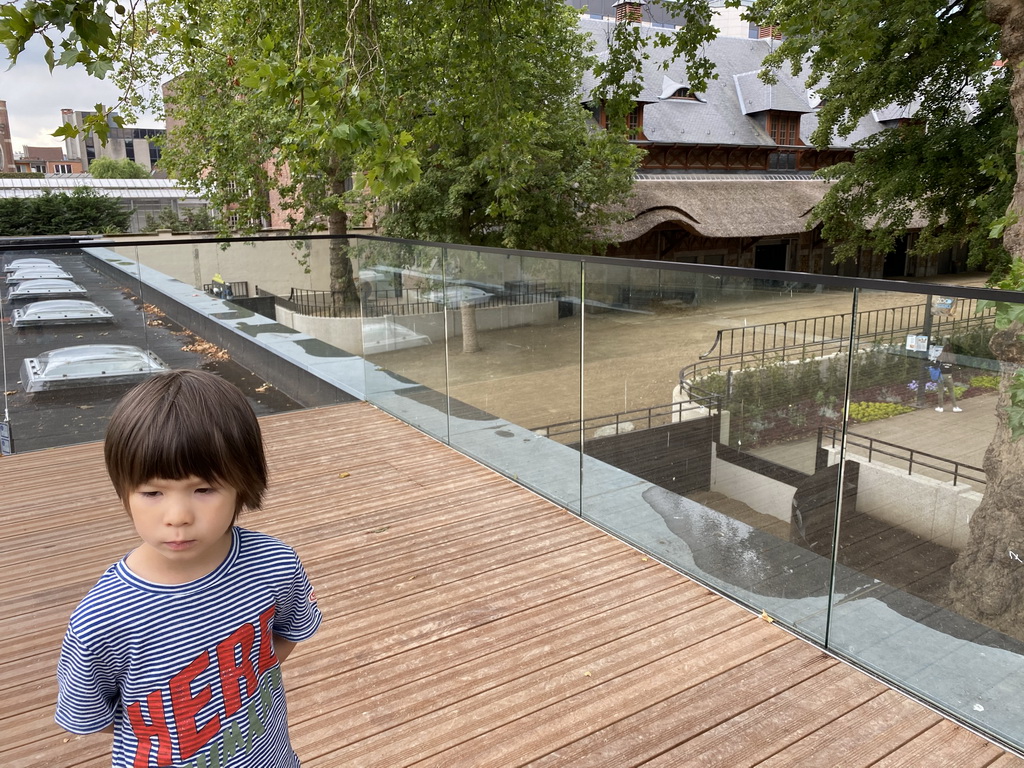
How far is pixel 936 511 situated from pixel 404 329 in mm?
4051

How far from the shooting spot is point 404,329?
569 cm

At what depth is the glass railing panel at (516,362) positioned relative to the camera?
13.4ft

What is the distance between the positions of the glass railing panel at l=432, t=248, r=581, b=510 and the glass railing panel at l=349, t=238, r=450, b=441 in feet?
0.51

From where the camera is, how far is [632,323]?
3.56 meters

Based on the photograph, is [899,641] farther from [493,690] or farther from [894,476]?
[493,690]

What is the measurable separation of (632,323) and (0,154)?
13485 cm

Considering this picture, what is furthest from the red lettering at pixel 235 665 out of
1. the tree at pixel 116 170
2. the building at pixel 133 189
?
the tree at pixel 116 170

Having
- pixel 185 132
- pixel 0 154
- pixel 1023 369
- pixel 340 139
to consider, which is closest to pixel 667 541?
pixel 1023 369

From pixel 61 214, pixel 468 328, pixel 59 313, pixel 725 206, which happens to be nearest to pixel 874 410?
pixel 468 328

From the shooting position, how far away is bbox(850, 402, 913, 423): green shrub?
244 centimetres

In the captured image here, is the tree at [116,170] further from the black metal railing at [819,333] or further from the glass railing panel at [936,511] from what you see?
the glass railing panel at [936,511]

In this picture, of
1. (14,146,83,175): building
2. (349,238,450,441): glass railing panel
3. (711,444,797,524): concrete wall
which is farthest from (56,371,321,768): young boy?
(14,146,83,175): building

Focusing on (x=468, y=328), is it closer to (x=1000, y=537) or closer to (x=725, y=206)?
(x=1000, y=537)

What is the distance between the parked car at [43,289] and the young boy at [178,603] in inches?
192
